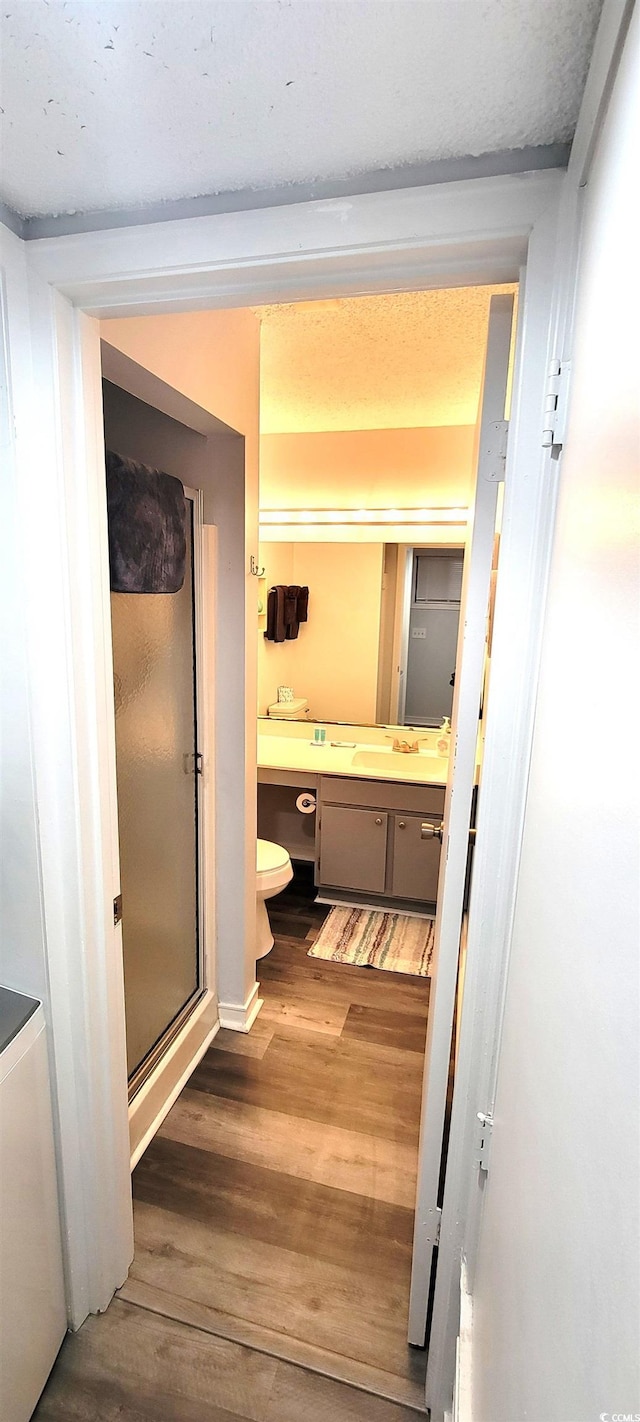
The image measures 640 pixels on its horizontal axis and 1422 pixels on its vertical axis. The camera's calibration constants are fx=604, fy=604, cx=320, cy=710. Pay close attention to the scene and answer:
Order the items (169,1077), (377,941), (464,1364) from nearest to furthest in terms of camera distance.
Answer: (464,1364)
(169,1077)
(377,941)

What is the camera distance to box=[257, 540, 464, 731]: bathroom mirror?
301 centimetres

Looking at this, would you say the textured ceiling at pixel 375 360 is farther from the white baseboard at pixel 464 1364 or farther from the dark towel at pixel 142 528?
the white baseboard at pixel 464 1364

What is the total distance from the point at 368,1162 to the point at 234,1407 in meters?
0.63

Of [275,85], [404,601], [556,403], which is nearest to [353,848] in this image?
Answer: [404,601]

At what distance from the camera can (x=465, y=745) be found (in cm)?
105

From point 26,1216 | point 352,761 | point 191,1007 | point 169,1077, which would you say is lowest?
point 169,1077

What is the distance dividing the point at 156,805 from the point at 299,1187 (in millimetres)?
1140

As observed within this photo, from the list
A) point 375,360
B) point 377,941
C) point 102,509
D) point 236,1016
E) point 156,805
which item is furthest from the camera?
point 377,941

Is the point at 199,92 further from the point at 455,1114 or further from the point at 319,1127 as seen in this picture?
the point at 319,1127

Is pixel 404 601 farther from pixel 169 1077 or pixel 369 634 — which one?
pixel 169 1077

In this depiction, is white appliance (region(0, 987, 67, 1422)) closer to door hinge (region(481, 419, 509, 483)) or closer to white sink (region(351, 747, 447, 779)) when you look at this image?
door hinge (region(481, 419, 509, 483))

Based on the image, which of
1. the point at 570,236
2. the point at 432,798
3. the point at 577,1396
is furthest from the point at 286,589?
the point at 577,1396

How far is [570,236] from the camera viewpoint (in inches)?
30.4

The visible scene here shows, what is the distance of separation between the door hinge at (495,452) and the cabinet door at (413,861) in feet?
7.04
